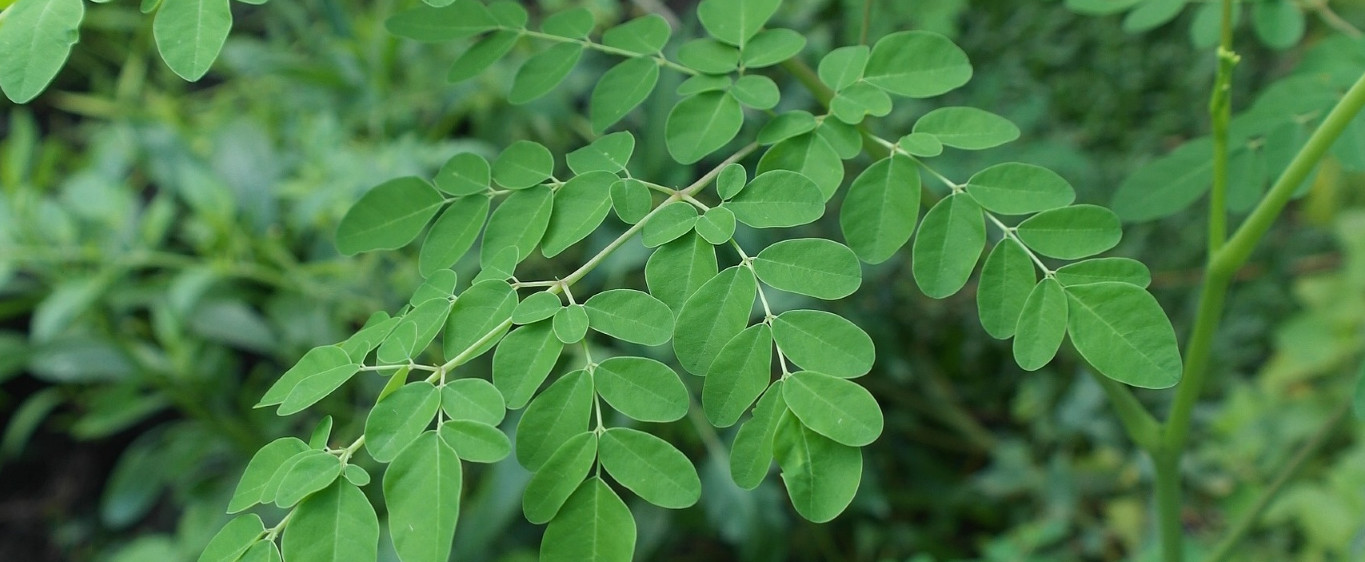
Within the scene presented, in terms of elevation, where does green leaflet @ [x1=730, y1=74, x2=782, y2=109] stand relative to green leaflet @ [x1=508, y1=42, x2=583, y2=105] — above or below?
above

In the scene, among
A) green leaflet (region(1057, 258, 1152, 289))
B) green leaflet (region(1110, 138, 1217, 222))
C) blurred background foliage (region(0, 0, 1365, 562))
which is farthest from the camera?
blurred background foliage (region(0, 0, 1365, 562))

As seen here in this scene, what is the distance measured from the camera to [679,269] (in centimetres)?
63

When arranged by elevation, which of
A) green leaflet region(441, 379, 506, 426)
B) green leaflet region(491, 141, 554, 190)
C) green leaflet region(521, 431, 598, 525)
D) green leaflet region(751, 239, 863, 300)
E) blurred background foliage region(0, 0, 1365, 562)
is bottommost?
blurred background foliage region(0, 0, 1365, 562)

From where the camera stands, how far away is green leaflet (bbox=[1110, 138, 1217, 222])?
36.5 inches

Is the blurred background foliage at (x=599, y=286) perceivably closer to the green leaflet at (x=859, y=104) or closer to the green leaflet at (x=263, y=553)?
the green leaflet at (x=859, y=104)

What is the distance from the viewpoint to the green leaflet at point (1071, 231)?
671 mm

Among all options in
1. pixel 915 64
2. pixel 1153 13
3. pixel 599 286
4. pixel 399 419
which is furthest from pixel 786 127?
pixel 599 286

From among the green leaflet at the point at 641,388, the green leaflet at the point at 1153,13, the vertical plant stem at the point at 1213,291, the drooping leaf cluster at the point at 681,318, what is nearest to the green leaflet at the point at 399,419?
the drooping leaf cluster at the point at 681,318

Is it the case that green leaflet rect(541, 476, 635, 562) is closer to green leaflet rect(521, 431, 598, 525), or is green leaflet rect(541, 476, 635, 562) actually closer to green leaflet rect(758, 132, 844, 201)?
green leaflet rect(521, 431, 598, 525)

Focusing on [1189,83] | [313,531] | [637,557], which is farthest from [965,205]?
[1189,83]

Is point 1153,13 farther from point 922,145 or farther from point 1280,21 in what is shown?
point 922,145

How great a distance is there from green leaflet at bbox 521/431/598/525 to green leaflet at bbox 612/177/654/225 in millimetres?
152

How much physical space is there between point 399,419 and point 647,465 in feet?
0.50

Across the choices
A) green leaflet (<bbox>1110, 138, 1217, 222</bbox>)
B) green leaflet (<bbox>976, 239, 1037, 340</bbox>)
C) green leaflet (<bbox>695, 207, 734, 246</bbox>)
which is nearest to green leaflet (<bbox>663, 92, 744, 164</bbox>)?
green leaflet (<bbox>695, 207, 734, 246</bbox>)
